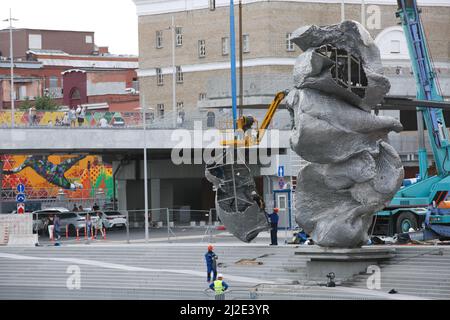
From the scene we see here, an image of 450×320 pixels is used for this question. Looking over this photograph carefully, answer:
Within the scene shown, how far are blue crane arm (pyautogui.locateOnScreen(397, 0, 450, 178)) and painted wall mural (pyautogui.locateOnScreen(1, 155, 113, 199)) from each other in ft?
140

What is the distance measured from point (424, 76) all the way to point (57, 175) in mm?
46176

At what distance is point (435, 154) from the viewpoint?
55219 millimetres

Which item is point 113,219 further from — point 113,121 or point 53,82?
point 53,82

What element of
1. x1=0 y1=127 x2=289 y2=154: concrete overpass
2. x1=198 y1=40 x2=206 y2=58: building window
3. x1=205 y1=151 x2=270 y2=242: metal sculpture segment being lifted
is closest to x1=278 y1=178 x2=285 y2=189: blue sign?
x1=0 y1=127 x2=289 y2=154: concrete overpass

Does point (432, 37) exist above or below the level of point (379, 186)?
above

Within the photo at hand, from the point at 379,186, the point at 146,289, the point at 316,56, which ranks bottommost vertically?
the point at 146,289

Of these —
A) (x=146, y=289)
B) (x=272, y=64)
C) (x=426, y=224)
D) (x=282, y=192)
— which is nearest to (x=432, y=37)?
(x=272, y=64)

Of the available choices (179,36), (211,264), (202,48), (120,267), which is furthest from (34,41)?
(211,264)

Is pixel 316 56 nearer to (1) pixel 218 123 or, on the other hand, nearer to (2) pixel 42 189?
(1) pixel 218 123


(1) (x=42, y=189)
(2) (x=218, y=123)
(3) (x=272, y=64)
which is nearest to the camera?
(2) (x=218, y=123)

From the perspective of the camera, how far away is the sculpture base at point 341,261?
40.3 m

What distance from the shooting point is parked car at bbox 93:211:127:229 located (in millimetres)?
66750
